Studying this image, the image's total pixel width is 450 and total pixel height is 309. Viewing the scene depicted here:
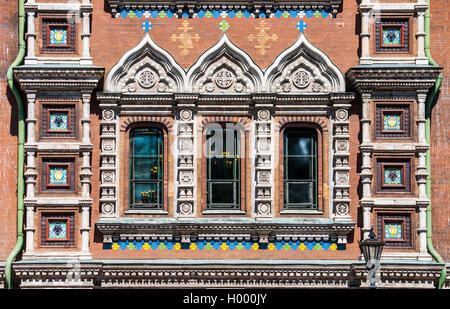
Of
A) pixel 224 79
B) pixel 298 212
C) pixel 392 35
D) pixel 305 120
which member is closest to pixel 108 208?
pixel 224 79

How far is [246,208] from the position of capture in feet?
47.6

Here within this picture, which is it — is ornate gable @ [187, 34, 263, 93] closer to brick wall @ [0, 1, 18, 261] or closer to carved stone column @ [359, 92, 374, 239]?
carved stone column @ [359, 92, 374, 239]

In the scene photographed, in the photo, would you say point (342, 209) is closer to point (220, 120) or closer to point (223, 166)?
point (223, 166)

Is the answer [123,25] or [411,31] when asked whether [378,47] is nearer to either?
[411,31]

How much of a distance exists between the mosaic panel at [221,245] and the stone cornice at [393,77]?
2.61 meters

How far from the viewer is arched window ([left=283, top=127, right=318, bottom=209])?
47.9 ft

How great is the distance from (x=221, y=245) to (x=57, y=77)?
3736mm

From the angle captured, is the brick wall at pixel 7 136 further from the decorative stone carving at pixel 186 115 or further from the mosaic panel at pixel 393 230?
the mosaic panel at pixel 393 230

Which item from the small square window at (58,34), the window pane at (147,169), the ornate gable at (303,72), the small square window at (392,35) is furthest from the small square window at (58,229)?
the small square window at (392,35)

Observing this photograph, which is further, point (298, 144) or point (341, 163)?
point (298, 144)

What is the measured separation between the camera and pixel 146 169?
576 inches

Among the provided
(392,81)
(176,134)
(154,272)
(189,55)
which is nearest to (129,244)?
(154,272)

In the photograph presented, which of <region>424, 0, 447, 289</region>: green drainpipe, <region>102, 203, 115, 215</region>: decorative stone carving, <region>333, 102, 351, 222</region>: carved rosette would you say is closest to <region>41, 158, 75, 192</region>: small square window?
<region>102, 203, 115, 215</region>: decorative stone carving

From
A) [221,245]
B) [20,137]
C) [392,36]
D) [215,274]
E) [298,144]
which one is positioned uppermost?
[392,36]
